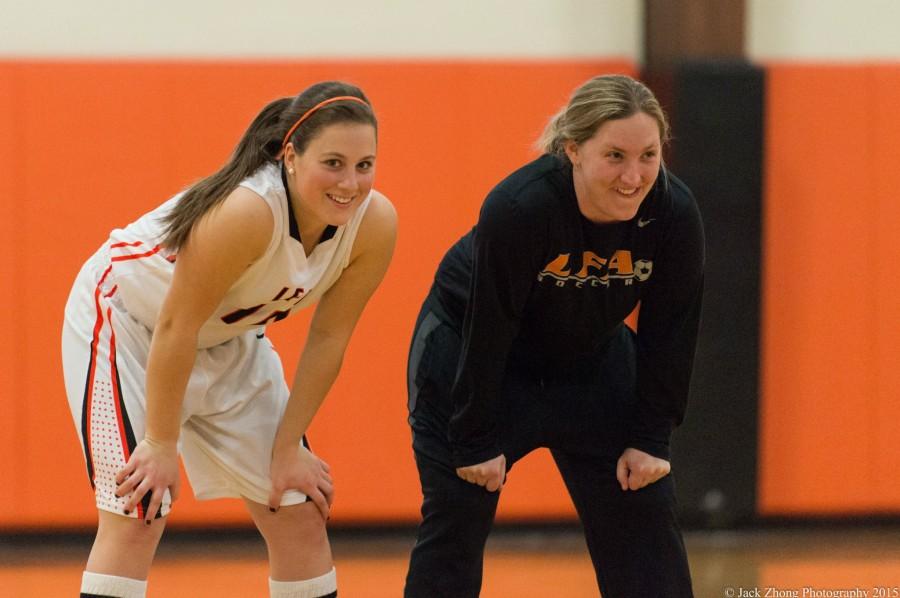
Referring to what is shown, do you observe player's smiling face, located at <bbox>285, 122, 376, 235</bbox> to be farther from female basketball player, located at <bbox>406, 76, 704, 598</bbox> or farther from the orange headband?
female basketball player, located at <bbox>406, 76, 704, 598</bbox>

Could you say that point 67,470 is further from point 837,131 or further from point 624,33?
point 837,131

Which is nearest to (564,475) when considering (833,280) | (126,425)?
(126,425)

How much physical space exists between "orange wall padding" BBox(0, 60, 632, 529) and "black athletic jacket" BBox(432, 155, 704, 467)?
6.29 feet

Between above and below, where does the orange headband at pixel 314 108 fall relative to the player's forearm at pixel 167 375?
above

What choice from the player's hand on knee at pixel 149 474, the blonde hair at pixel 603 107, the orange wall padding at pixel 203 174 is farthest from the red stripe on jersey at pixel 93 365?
the orange wall padding at pixel 203 174

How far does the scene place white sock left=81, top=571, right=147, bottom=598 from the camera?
229 centimetres

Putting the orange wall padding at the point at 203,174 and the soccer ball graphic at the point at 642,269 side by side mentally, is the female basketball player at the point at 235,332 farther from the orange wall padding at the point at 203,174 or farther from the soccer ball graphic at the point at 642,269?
the orange wall padding at the point at 203,174

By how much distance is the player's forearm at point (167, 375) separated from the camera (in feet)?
7.63

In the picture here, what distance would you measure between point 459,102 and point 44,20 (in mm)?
1668

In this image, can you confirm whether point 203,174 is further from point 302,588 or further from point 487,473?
point 487,473

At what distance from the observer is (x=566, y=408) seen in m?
2.48

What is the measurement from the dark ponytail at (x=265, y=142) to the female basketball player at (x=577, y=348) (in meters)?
0.37

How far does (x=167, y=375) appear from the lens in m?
2.33

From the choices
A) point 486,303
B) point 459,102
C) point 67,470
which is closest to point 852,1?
point 459,102
